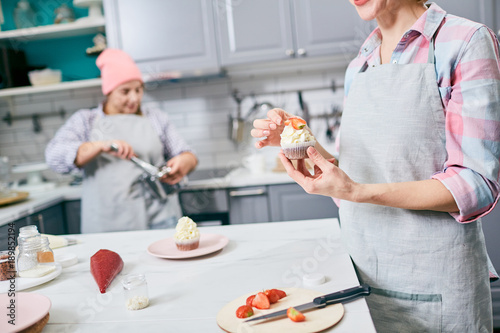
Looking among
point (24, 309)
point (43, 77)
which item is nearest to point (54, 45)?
point (43, 77)

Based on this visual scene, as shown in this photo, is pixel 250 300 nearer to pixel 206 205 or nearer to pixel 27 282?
pixel 27 282

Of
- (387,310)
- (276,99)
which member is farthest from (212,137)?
(387,310)

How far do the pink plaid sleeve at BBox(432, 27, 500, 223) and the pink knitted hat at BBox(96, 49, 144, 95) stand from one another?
2.15 m

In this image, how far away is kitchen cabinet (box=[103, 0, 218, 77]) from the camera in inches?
129

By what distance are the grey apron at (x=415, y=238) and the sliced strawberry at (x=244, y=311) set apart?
0.48 metres

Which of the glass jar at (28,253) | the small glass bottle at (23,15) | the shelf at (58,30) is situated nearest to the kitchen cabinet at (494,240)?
the glass jar at (28,253)

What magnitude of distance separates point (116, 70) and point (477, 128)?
2266 millimetres

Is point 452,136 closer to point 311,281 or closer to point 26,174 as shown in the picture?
point 311,281

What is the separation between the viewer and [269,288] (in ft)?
3.80

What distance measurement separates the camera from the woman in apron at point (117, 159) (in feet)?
9.41

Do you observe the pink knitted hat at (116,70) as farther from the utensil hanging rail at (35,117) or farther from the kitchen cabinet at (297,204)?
the kitchen cabinet at (297,204)

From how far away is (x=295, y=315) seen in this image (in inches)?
37.5

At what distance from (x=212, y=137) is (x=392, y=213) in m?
2.54

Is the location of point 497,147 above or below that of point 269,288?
above
